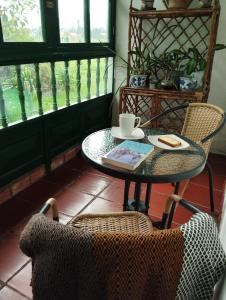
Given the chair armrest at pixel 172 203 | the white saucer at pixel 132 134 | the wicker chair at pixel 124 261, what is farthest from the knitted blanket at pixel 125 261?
the white saucer at pixel 132 134

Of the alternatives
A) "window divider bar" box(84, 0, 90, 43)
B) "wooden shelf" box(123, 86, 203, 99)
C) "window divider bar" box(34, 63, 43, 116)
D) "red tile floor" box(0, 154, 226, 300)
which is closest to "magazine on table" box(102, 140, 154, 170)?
"red tile floor" box(0, 154, 226, 300)

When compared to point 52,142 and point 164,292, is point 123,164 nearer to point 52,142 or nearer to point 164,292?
point 164,292

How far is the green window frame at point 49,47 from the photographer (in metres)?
1.75

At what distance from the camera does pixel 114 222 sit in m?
1.14

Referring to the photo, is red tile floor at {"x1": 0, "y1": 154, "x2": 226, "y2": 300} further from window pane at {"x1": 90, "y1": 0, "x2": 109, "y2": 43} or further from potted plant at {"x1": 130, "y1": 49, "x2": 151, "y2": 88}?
window pane at {"x1": 90, "y1": 0, "x2": 109, "y2": 43}

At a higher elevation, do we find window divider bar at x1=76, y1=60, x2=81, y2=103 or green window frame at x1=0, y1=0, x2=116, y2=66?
green window frame at x1=0, y1=0, x2=116, y2=66

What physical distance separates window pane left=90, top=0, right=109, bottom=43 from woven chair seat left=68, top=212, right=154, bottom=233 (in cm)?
210

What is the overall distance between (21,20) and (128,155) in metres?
1.41

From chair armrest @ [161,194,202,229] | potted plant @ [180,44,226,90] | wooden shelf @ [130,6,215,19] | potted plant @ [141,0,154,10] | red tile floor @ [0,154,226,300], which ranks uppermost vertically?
potted plant @ [141,0,154,10]

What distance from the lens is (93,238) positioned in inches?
20.9

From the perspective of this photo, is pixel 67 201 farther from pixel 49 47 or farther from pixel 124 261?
pixel 124 261

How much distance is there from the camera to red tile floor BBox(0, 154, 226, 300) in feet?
4.41

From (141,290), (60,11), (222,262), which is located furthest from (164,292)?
(60,11)

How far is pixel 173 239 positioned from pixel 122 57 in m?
2.81
